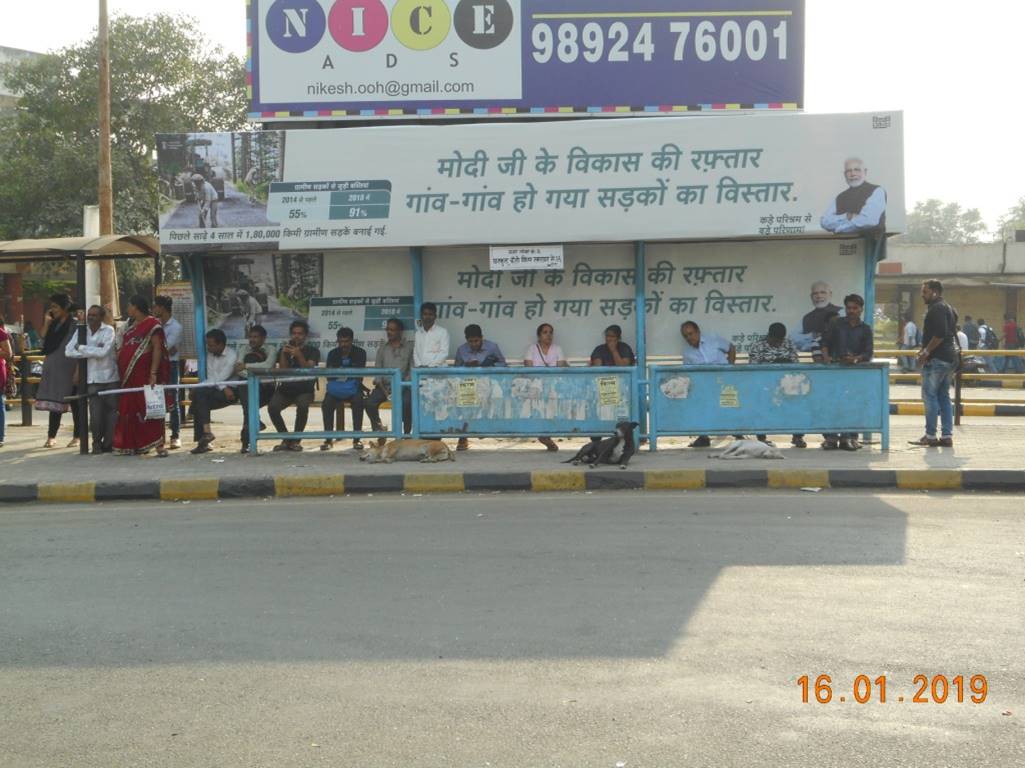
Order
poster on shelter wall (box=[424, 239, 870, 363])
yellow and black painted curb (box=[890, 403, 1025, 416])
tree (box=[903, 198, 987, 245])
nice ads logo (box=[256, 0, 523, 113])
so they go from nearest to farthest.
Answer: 1. poster on shelter wall (box=[424, 239, 870, 363])
2. nice ads logo (box=[256, 0, 523, 113])
3. yellow and black painted curb (box=[890, 403, 1025, 416])
4. tree (box=[903, 198, 987, 245])

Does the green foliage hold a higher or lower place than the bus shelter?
higher

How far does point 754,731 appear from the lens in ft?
13.7

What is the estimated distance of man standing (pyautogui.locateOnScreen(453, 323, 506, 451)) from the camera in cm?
1239

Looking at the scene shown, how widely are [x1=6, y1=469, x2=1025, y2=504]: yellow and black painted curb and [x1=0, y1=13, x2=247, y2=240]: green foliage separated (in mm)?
22583

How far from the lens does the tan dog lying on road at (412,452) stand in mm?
11273

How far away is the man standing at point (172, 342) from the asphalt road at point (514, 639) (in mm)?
4497

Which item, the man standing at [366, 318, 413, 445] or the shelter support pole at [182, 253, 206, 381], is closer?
the man standing at [366, 318, 413, 445]

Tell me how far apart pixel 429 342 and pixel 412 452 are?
5.39 feet

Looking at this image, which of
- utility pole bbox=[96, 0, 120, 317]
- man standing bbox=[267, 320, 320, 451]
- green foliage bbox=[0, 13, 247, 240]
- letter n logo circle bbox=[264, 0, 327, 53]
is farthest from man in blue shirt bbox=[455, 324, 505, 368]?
green foliage bbox=[0, 13, 247, 240]

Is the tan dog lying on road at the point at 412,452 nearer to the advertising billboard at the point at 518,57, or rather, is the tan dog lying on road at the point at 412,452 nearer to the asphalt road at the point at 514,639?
the asphalt road at the point at 514,639

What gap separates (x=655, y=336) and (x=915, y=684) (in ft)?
27.5

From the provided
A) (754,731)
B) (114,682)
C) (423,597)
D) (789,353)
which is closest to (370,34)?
(789,353)

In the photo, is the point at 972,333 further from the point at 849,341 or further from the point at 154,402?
the point at 154,402

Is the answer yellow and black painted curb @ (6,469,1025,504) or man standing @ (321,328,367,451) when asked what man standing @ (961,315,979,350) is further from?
man standing @ (321,328,367,451)
